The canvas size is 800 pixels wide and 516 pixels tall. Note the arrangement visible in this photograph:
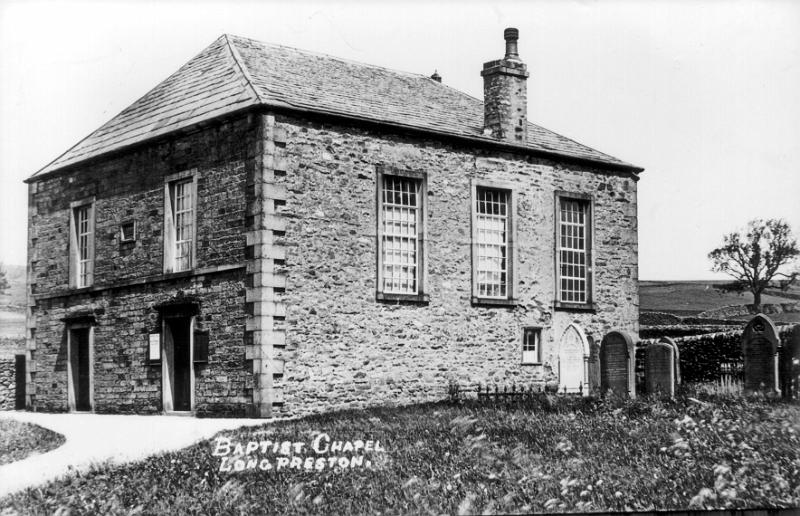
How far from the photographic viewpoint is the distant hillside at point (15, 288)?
2184cm

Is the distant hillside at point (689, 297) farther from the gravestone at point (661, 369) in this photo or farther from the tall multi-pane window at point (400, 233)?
the tall multi-pane window at point (400, 233)

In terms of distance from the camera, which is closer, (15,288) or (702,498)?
(702,498)

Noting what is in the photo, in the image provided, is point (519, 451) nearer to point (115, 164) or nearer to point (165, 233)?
point (165, 233)

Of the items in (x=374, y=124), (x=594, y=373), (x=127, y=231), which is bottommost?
(x=594, y=373)

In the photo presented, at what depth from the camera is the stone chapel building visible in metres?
19.7

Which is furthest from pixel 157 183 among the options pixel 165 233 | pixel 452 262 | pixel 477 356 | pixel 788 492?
pixel 788 492

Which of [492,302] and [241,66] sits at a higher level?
[241,66]

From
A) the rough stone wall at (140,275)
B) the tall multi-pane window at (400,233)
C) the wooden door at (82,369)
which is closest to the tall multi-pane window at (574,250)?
the tall multi-pane window at (400,233)

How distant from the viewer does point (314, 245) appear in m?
20.0

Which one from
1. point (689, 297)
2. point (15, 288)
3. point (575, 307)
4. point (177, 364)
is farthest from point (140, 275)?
point (689, 297)

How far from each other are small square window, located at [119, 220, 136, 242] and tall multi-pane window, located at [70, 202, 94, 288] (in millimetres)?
1491

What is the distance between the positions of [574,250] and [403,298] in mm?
5702

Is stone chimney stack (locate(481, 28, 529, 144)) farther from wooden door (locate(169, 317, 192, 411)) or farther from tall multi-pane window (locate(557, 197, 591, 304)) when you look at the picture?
wooden door (locate(169, 317, 192, 411))

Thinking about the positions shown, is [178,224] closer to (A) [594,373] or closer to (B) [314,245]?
(B) [314,245]
